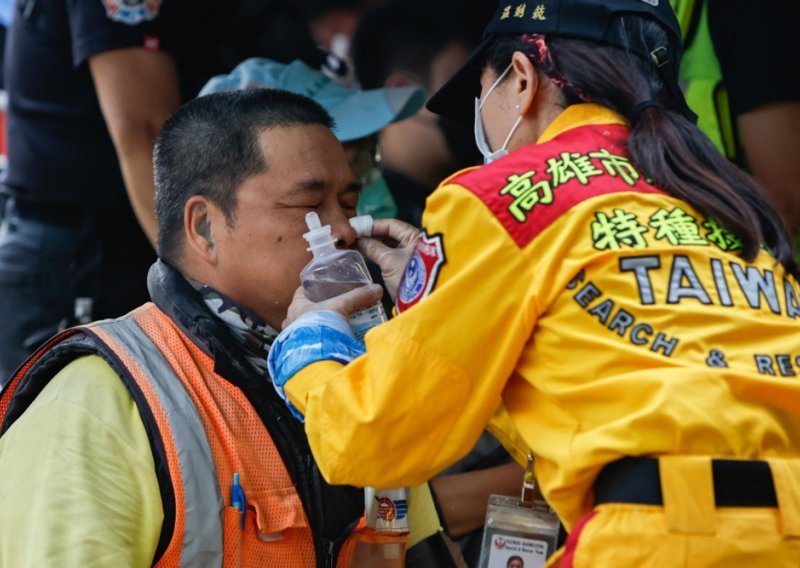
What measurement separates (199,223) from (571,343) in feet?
3.54

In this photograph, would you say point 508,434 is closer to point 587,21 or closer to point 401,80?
point 587,21

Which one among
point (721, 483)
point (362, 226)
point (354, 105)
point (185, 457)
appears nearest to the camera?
point (721, 483)

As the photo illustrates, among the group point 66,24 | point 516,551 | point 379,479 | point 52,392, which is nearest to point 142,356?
point 52,392

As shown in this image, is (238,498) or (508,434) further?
(508,434)

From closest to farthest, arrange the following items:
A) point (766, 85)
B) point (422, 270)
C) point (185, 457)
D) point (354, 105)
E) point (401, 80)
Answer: point (422, 270) < point (185, 457) < point (766, 85) < point (354, 105) < point (401, 80)

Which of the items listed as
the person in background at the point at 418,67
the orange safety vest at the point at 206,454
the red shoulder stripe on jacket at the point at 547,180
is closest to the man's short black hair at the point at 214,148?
the orange safety vest at the point at 206,454

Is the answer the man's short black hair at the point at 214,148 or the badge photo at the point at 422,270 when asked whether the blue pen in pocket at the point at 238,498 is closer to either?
the badge photo at the point at 422,270

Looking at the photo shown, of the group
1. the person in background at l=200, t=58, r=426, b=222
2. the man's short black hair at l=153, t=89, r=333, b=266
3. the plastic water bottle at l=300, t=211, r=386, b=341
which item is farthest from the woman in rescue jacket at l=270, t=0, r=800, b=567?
the person in background at l=200, t=58, r=426, b=222

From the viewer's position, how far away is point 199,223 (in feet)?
9.49

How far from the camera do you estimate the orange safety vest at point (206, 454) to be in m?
2.38

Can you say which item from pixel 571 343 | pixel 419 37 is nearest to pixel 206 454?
pixel 571 343

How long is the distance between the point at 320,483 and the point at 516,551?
448 millimetres

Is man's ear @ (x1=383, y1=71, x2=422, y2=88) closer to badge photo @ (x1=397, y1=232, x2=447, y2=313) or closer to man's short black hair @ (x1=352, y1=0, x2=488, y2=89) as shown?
man's short black hair @ (x1=352, y1=0, x2=488, y2=89)

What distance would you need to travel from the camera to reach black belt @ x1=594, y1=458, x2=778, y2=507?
2039 millimetres
